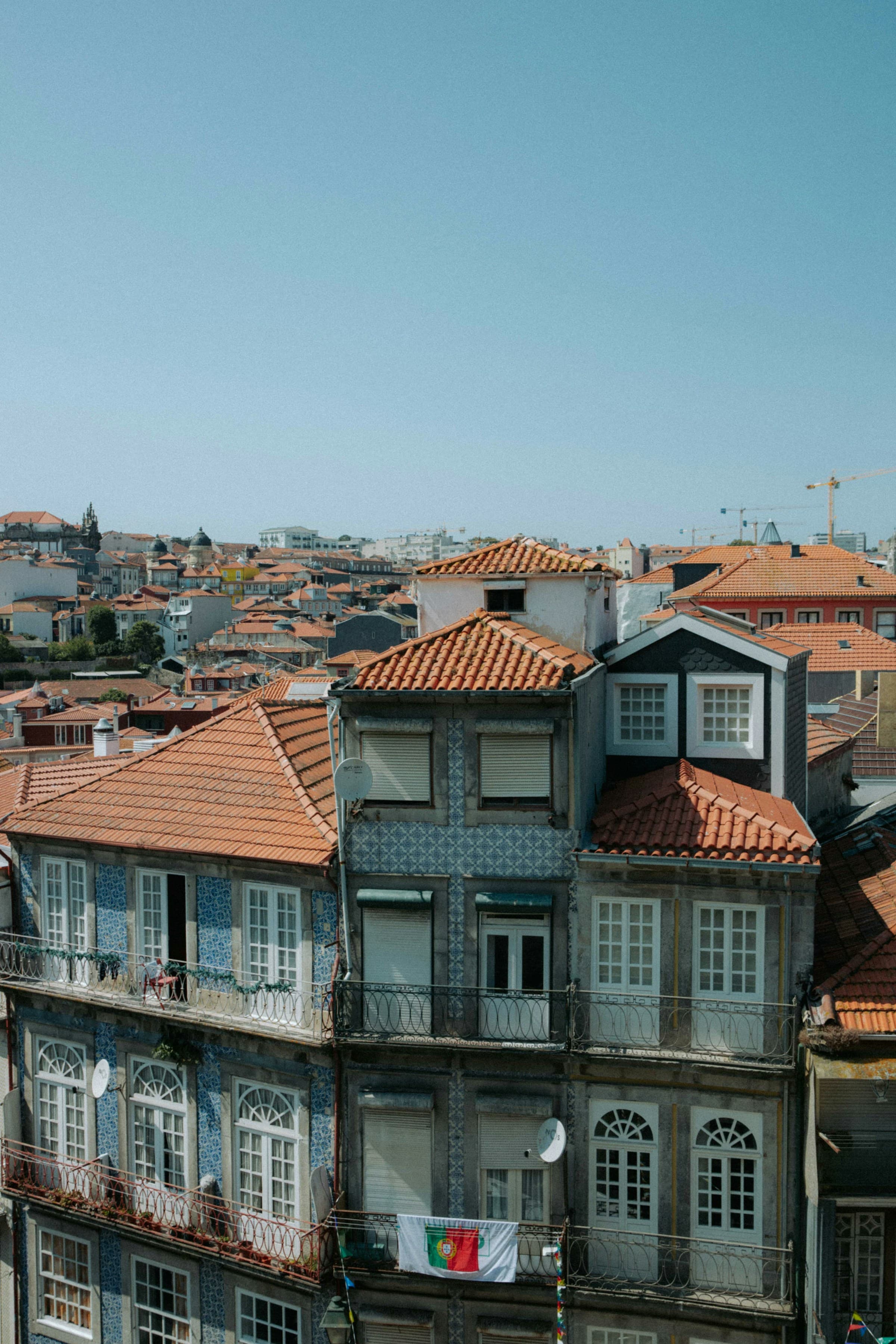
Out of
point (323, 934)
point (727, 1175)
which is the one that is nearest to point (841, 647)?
point (727, 1175)

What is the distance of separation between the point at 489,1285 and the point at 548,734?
7.54m

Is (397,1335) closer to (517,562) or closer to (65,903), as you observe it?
(65,903)

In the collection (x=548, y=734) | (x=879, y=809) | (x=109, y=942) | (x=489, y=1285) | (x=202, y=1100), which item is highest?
(x=548, y=734)

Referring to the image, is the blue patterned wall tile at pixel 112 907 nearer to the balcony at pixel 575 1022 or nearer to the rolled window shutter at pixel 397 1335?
the balcony at pixel 575 1022

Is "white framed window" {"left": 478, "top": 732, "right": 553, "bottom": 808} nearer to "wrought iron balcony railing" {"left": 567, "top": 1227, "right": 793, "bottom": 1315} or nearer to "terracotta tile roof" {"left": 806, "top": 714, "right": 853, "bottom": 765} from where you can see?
"wrought iron balcony railing" {"left": 567, "top": 1227, "right": 793, "bottom": 1315}

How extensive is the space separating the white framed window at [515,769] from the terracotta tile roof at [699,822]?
97cm

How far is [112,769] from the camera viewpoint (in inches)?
784

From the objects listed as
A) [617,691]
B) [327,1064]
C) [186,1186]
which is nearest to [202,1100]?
[186,1186]

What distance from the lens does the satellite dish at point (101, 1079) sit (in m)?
17.4

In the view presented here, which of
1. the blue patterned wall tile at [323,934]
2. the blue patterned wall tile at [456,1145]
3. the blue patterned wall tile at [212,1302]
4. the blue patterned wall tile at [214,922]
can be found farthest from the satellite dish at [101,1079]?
the blue patterned wall tile at [456,1145]

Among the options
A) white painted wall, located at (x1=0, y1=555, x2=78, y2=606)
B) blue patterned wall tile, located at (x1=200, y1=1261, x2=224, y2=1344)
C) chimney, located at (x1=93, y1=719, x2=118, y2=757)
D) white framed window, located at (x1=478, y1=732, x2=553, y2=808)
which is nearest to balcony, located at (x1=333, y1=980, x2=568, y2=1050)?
white framed window, located at (x1=478, y1=732, x2=553, y2=808)

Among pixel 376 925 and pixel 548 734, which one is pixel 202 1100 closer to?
pixel 376 925

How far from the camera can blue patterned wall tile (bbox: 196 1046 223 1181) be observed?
1717 cm

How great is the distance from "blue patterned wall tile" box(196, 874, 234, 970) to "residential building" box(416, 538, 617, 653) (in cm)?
496
